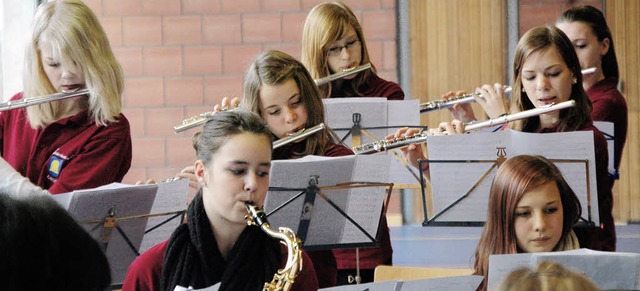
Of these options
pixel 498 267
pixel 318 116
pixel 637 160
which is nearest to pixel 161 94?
pixel 637 160

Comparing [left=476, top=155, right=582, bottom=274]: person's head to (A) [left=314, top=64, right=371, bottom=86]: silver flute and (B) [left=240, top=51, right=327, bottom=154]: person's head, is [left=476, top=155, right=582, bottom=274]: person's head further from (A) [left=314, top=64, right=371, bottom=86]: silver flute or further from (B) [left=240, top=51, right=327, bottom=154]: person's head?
(A) [left=314, top=64, right=371, bottom=86]: silver flute

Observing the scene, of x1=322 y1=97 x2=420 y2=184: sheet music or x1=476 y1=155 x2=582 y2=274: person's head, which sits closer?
x1=476 y1=155 x2=582 y2=274: person's head

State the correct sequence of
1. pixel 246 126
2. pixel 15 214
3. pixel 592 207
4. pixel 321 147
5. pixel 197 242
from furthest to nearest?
pixel 321 147
pixel 592 207
pixel 246 126
pixel 197 242
pixel 15 214

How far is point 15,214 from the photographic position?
91 cm

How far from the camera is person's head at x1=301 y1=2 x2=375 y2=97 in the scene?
3.91 m

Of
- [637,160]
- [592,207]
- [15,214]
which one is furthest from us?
[637,160]

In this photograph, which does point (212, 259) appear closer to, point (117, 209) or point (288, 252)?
point (288, 252)

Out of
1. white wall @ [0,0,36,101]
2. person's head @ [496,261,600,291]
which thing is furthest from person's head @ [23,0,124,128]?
white wall @ [0,0,36,101]

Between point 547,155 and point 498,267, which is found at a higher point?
point 547,155

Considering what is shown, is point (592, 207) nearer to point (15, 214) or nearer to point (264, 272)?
point (264, 272)

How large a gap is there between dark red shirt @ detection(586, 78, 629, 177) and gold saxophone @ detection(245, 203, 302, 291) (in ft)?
5.52

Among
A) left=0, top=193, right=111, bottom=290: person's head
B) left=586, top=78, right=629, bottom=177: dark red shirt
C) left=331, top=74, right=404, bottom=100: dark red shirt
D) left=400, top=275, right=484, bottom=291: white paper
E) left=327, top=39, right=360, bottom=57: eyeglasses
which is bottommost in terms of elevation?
left=400, top=275, right=484, bottom=291: white paper

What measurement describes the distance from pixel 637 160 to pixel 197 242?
4342 millimetres

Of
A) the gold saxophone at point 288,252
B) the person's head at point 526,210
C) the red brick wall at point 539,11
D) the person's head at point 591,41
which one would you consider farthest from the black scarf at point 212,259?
the red brick wall at point 539,11
